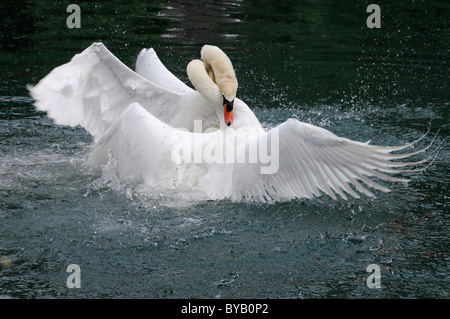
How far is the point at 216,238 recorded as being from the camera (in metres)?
6.37

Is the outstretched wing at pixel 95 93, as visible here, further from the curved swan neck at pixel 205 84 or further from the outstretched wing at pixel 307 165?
the outstretched wing at pixel 307 165

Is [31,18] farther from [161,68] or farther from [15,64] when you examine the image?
[161,68]

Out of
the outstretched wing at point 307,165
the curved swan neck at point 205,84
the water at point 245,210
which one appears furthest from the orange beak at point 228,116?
the water at point 245,210

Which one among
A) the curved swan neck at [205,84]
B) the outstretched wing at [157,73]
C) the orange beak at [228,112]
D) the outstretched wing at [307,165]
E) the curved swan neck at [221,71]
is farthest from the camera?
the outstretched wing at [157,73]

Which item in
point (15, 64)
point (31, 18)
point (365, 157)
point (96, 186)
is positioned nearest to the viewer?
point (365, 157)

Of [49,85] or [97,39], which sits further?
[97,39]

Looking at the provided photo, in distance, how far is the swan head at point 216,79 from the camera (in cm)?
737

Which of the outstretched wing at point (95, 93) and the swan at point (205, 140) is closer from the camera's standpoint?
the swan at point (205, 140)

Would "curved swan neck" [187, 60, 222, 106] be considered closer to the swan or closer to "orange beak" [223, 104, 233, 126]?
the swan

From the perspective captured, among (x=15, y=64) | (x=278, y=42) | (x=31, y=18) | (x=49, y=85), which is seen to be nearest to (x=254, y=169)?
(x=49, y=85)

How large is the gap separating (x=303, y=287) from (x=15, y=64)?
7618 mm

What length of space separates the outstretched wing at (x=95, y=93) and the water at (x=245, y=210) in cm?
55

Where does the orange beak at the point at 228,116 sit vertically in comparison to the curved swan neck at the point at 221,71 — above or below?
below

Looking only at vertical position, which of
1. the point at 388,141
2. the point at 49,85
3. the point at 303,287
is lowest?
the point at 303,287
